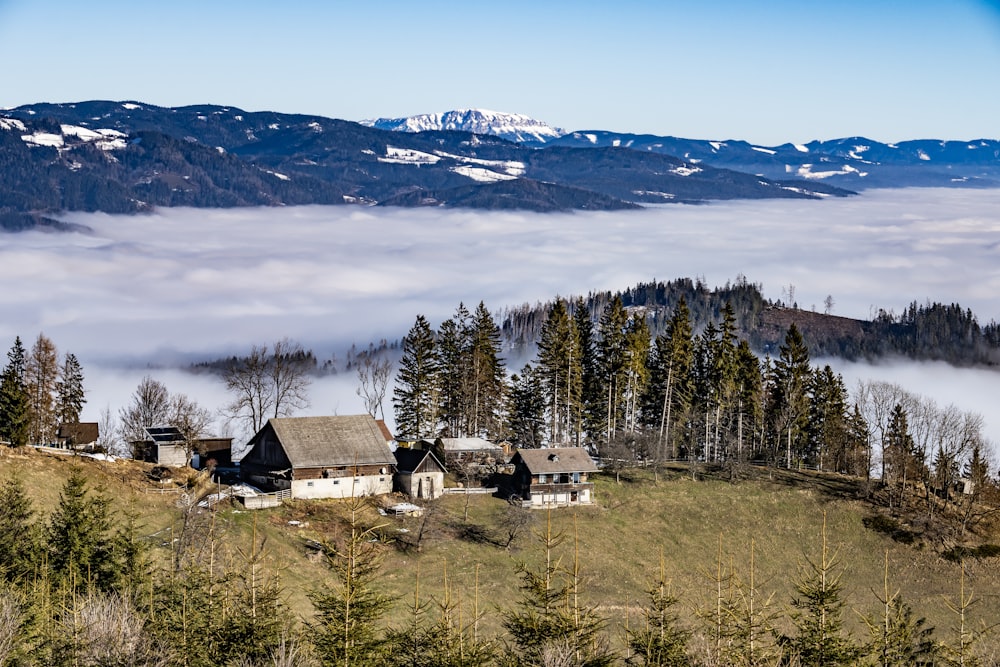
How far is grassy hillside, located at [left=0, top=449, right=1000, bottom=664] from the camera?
61094mm

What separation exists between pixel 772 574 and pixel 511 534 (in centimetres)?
1678

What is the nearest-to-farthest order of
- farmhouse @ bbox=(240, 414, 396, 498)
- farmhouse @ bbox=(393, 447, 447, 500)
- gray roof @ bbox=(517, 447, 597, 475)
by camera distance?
farmhouse @ bbox=(240, 414, 396, 498)
farmhouse @ bbox=(393, 447, 447, 500)
gray roof @ bbox=(517, 447, 597, 475)

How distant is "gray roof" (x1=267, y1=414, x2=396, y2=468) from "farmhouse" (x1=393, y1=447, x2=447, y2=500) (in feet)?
4.32

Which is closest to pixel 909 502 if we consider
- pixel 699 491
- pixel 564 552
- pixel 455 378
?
pixel 699 491

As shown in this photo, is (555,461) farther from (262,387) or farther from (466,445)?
(262,387)

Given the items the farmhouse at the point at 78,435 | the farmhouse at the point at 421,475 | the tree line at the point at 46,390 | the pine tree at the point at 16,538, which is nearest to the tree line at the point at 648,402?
the farmhouse at the point at 421,475

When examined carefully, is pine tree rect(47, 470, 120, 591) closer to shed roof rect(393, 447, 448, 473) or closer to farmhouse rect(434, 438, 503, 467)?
shed roof rect(393, 447, 448, 473)

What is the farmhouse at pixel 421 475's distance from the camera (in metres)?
77.4

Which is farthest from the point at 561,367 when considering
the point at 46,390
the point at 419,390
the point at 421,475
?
the point at 46,390

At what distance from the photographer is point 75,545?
4731cm

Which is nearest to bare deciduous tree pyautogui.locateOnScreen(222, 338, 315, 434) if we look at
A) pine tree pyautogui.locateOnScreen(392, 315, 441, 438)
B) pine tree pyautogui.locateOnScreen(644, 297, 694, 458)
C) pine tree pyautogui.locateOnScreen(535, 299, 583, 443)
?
pine tree pyautogui.locateOnScreen(392, 315, 441, 438)

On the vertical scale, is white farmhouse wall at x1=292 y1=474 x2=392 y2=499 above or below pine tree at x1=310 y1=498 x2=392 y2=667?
below

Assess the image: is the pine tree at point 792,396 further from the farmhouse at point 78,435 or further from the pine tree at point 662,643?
the pine tree at point 662,643

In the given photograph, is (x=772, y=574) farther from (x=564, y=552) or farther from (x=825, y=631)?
(x=825, y=631)
